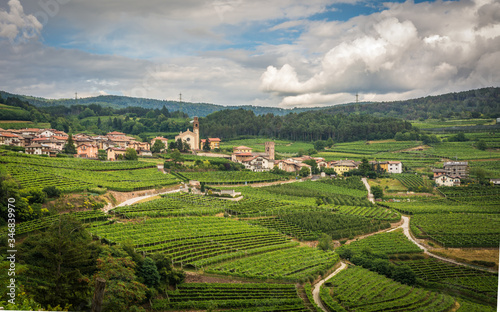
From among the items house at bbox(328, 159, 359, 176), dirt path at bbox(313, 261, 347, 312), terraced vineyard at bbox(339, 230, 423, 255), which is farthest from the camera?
house at bbox(328, 159, 359, 176)

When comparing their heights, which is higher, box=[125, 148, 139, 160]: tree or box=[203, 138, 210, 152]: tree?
box=[203, 138, 210, 152]: tree

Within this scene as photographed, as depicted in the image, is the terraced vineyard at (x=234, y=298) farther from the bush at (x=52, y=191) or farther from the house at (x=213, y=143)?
the house at (x=213, y=143)

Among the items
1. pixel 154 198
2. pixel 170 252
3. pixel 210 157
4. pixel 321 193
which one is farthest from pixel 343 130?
pixel 170 252

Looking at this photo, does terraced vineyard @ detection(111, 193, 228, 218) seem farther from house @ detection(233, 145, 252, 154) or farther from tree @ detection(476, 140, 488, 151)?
house @ detection(233, 145, 252, 154)

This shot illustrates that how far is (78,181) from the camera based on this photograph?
16.0 meters

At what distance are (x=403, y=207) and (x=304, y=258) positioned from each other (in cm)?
920

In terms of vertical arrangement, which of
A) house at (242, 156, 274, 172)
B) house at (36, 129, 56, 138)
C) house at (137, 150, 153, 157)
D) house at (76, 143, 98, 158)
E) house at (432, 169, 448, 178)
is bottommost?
house at (242, 156, 274, 172)

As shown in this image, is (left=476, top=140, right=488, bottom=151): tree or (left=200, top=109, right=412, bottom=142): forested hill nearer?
(left=476, top=140, right=488, bottom=151): tree

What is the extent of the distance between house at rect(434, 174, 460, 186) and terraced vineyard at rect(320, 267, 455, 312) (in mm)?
4144

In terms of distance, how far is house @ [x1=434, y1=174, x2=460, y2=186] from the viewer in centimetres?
1291

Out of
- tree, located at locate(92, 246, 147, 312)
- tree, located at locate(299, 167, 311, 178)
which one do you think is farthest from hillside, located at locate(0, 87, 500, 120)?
tree, located at locate(299, 167, 311, 178)

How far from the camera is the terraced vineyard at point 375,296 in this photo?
8922 millimetres

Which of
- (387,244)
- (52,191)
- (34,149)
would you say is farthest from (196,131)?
(387,244)

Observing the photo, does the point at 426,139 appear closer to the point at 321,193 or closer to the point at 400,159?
the point at 400,159
